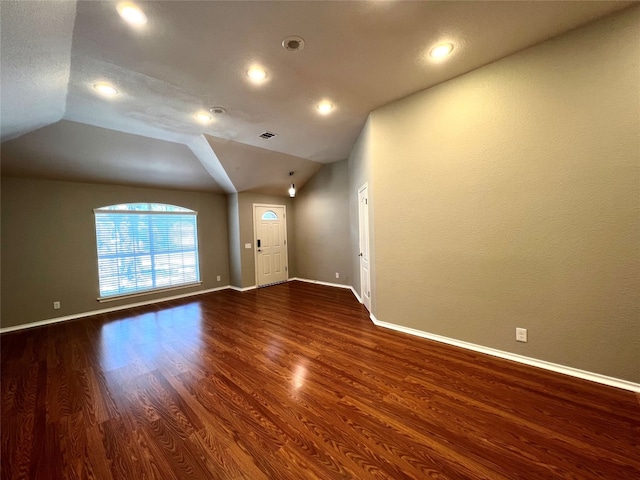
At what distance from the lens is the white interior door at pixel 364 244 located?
388 centimetres

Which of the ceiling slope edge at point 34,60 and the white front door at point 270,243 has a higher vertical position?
the ceiling slope edge at point 34,60

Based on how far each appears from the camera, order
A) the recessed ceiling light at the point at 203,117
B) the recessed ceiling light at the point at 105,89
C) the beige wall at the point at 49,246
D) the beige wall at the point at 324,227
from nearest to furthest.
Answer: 1. the recessed ceiling light at the point at 105,89
2. the recessed ceiling light at the point at 203,117
3. the beige wall at the point at 49,246
4. the beige wall at the point at 324,227

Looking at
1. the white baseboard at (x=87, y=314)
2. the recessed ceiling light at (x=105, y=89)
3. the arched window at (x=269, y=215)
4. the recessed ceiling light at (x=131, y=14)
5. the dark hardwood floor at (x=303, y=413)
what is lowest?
the dark hardwood floor at (x=303, y=413)

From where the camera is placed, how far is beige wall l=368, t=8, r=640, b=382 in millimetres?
1902

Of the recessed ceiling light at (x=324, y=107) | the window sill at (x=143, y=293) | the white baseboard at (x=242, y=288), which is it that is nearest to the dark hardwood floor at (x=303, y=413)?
the window sill at (x=143, y=293)

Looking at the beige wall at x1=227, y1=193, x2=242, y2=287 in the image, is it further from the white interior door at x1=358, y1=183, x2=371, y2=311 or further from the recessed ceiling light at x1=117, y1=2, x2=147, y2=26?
the recessed ceiling light at x1=117, y1=2, x2=147, y2=26

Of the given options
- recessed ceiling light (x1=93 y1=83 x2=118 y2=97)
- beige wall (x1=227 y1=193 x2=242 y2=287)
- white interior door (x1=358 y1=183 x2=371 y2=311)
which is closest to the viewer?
recessed ceiling light (x1=93 y1=83 x2=118 y2=97)

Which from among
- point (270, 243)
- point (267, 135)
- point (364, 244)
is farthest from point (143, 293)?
point (364, 244)

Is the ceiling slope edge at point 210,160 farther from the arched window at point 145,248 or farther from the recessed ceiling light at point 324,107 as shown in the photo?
the recessed ceiling light at point 324,107

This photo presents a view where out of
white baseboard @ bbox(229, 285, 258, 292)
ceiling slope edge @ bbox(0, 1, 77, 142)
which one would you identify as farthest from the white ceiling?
white baseboard @ bbox(229, 285, 258, 292)

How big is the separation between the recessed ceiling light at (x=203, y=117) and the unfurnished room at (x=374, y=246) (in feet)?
0.19

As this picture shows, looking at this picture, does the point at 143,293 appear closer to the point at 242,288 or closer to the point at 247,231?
the point at 242,288

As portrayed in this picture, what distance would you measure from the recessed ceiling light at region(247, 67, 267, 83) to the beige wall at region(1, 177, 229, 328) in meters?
3.80

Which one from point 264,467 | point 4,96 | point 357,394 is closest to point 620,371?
point 357,394
